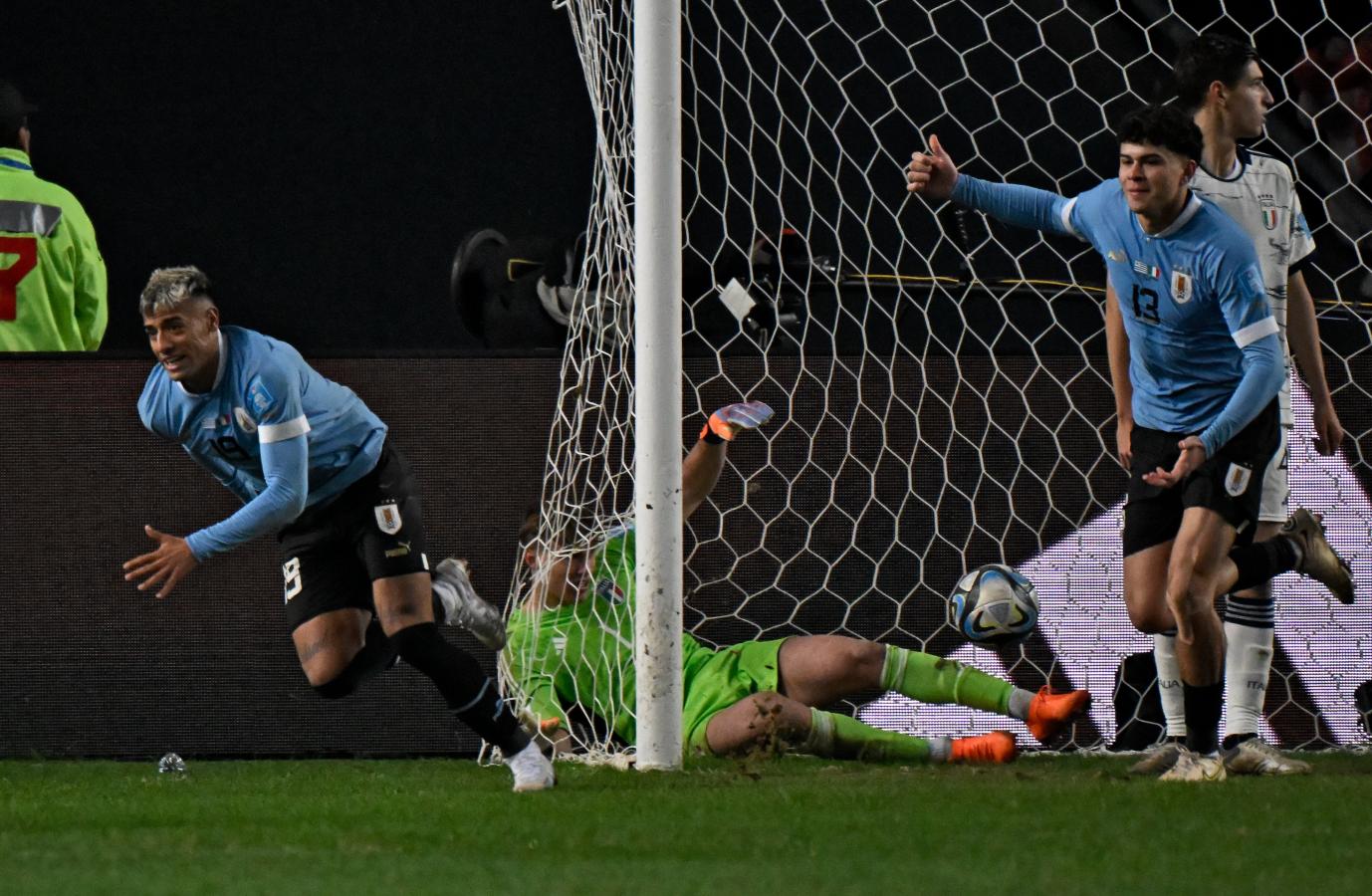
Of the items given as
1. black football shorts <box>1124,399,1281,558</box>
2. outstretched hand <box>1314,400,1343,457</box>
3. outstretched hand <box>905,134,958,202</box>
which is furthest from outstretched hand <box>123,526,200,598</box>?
outstretched hand <box>1314,400,1343,457</box>

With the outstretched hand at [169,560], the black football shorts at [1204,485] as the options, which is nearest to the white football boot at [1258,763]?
the black football shorts at [1204,485]

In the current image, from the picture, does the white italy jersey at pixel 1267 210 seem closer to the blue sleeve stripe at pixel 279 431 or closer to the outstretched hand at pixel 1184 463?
the outstretched hand at pixel 1184 463

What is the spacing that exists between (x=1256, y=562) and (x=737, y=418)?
141 centimetres

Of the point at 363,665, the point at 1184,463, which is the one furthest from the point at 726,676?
the point at 1184,463

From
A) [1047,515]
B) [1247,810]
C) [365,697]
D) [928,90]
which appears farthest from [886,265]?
[1247,810]

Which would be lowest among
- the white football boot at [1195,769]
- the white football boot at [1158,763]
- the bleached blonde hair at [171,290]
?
the white football boot at [1158,763]

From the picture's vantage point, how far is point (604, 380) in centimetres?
557

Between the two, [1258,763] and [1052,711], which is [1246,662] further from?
[1052,711]

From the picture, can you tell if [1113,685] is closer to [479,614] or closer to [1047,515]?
[1047,515]

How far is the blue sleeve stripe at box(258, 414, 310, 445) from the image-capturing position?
4.62 meters

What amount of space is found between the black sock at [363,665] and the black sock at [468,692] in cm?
46

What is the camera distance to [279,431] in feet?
15.2

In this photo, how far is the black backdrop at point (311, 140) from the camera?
9297mm

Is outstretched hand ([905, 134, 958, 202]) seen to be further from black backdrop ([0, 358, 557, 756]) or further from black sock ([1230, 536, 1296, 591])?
black backdrop ([0, 358, 557, 756])
